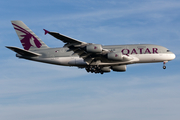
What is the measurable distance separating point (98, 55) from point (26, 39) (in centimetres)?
1484

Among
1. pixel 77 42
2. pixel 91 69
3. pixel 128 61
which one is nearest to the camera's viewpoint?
pixel 77 42

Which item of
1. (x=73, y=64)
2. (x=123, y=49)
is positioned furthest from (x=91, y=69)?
(x=123, y=49)

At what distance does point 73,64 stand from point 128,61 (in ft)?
30.2

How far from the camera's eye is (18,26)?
5362cm

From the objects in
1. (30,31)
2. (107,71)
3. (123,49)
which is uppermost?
(30,31)

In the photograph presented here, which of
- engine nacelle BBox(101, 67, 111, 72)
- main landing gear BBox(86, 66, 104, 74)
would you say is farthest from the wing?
engine nacelle BBox(101, 67, 111, 72)

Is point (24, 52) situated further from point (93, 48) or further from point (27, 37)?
point (93, 48)

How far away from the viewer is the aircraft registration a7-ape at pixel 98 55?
149 ft

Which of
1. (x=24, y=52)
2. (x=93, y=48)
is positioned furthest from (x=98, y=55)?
(x=24, y=52)

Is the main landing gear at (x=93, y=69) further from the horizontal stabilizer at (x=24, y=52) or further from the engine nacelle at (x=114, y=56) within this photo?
the horizontal stabilizer at (x=24, y=52)

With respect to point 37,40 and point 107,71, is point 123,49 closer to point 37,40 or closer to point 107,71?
point 107,71

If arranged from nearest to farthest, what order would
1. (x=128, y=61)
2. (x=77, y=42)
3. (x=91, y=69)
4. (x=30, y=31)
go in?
(x=77, y=42)
(x=128, y=61)
(x=91, y=69)
(x=30, y=31)

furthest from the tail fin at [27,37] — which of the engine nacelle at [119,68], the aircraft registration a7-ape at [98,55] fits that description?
the engine nacelle at [119,68]

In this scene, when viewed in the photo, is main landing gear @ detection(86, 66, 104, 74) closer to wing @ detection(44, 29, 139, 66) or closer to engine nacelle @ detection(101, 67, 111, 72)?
wing @ detection(44, 29, 139, 66)
